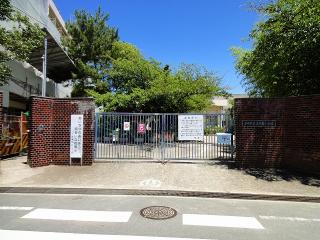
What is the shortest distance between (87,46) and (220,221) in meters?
31.0

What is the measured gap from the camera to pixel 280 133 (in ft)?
43.3

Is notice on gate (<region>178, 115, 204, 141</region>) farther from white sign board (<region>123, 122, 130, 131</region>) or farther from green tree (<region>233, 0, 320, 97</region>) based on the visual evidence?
green tree (<region>233, 0, 320, 97</region>)

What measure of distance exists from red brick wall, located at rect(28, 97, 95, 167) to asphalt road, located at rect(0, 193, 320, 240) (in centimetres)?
397

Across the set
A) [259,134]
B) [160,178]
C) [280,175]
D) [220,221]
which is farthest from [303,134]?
[220,221]

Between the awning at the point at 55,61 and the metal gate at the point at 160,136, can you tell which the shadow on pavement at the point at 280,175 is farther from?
the awning at the point at 55,61

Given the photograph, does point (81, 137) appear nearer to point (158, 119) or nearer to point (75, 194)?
point (158, 119)

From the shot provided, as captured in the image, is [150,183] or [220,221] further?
[150,183]

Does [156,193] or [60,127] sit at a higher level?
[60,127]

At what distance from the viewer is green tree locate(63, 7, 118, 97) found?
1412 inches

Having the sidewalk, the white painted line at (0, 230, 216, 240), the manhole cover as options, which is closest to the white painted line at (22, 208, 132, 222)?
the manhole cover

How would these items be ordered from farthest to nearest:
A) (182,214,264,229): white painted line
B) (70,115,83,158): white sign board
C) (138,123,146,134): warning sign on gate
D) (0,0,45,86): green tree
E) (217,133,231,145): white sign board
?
(0,0,45,86): green tree, (138,123,146,134): warning sign on gate, (217,133,231,145): white sign board, (70,115,83,158): white sign board, (182,214,264,229): white painted line

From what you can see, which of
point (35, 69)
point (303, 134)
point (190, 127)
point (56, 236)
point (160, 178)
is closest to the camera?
point (56, 236)

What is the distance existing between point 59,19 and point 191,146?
42355 millimetres

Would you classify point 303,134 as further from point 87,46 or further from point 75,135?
point 87,46
